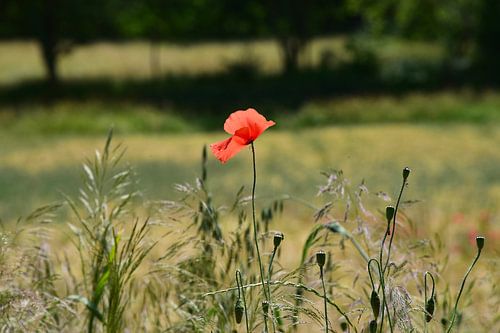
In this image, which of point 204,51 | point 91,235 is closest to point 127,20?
point 204,51

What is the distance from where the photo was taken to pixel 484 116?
22906mm

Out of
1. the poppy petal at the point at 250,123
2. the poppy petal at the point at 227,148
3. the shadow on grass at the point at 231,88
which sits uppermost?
the shadow on grass at the point at 231,88

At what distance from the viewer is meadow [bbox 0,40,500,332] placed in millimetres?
1593

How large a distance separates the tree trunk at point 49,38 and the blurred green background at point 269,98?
0.05 meters

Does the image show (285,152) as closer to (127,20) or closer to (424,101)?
(424,101)

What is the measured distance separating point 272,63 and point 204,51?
6.70m

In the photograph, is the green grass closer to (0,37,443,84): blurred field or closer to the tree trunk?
the tree trunk

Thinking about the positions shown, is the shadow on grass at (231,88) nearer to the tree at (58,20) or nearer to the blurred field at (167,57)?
the tree at (58,20)

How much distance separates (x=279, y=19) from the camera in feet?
112

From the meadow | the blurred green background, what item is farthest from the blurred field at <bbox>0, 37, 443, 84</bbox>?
the meadow

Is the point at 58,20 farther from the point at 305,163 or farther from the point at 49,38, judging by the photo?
the point at 305,163

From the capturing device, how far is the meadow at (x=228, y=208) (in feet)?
5.23

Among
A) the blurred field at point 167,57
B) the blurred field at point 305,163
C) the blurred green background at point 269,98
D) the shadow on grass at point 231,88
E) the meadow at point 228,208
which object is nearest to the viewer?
the meadow at point 228,208

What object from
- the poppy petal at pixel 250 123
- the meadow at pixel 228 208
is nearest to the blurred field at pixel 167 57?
the meadow at pixel 228 208
